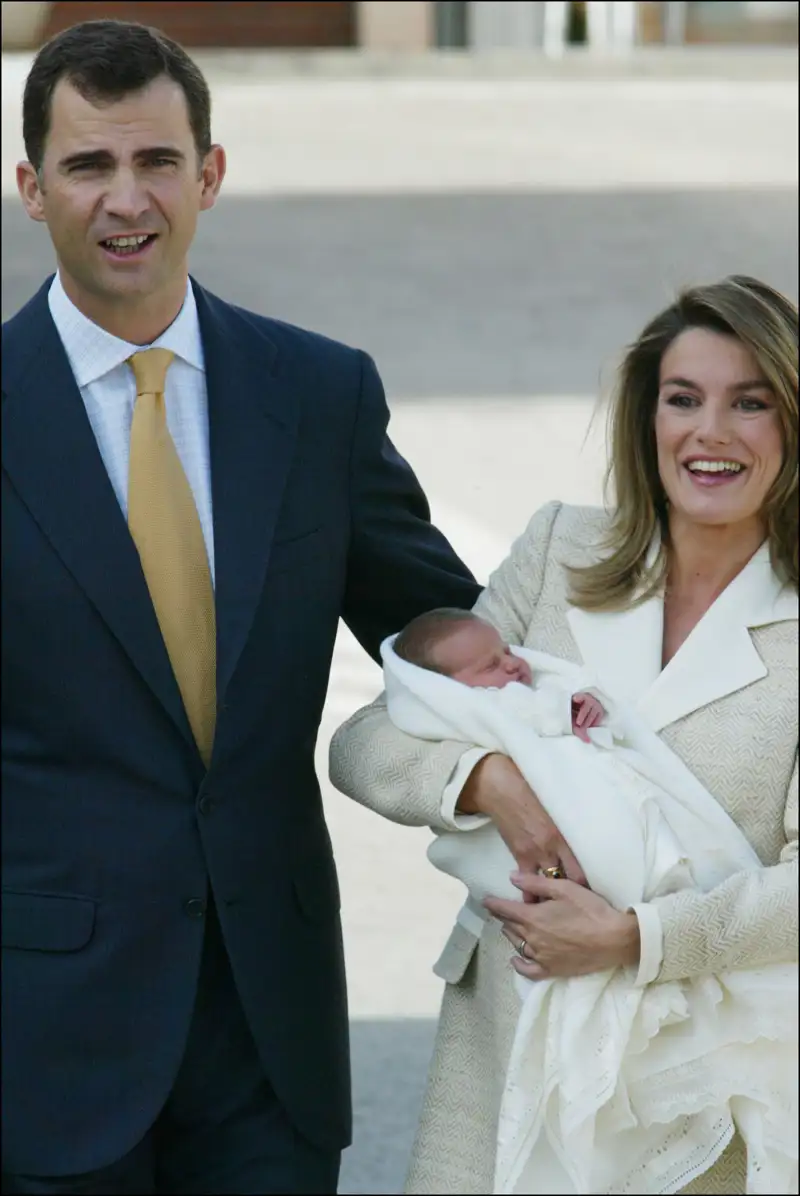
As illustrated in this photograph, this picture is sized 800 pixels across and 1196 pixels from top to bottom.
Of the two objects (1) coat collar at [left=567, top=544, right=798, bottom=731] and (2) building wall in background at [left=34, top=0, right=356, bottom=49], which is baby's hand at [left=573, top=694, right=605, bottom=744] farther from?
(2) building wall in background at [left=34, top=0, right=356, bottom=49]

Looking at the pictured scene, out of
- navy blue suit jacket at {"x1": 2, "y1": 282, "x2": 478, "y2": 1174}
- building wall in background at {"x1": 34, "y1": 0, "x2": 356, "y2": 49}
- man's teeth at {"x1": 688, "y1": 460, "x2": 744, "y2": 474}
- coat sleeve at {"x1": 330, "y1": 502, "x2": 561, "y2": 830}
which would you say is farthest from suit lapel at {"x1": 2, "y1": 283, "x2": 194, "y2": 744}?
building wall in background at {"x1": 34, "y1": 0, "x2": 356, "y2": 49}

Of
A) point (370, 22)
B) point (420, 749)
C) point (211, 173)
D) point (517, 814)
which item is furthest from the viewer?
point (370, 22)

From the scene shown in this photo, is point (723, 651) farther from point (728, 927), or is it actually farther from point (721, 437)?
point (728, 927)

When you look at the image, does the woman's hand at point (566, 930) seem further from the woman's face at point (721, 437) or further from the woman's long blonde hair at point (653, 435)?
the woman's face at point (721, 437)

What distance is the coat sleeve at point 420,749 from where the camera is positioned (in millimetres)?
2670

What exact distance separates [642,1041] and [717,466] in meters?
0.71

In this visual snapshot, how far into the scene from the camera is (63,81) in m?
2.65

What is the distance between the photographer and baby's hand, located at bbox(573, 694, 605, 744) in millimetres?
2615

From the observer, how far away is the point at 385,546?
2.86 m

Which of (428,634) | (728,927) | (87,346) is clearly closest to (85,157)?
(87,346)

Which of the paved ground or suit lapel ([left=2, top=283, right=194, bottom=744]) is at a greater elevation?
suit lapel ([left=2, top=283, right=194, bottom=744])

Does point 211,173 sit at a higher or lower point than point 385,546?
higher

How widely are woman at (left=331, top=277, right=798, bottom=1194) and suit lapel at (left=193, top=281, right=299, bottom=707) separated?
268 millimetres

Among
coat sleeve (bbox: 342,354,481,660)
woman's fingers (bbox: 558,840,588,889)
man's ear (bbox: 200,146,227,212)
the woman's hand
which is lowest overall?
the woman's hand
